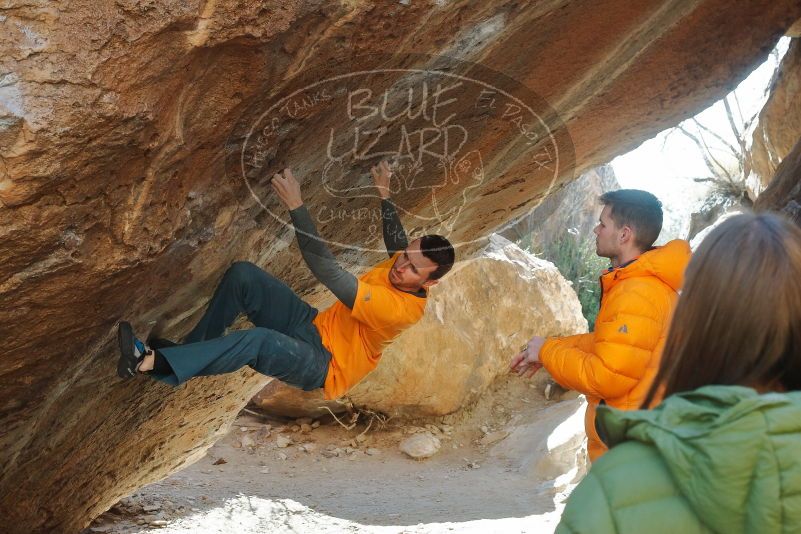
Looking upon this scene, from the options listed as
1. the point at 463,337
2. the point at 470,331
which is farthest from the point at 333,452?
the point at 470,331

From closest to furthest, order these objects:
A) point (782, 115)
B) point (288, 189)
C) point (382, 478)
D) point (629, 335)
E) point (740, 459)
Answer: point (740, 459) → point (629, 335) → point (288, 189) → point (782, 115) → point (382, 478)

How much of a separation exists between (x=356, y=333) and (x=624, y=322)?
147 cm

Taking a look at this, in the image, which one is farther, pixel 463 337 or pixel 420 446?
pixel 463 337

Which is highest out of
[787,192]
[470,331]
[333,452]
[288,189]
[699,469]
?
[288,189]

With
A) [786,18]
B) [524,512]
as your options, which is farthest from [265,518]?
[786,18]

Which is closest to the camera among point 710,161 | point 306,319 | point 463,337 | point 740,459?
point 740,459

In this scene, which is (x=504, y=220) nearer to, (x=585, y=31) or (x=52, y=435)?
(x=585, y=31)

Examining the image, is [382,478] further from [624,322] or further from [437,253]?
[624,322]

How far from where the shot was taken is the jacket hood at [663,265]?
3.07 m

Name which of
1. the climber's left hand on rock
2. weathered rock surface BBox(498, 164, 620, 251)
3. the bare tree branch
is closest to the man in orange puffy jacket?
the climber's left hand on rock

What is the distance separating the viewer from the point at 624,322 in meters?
2.98

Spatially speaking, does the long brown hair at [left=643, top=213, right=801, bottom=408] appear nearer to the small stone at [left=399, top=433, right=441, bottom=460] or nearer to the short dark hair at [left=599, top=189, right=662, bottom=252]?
the short dark hair at [left=599, top=189, right=662, bottom=252]

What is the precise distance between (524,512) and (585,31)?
4.37m

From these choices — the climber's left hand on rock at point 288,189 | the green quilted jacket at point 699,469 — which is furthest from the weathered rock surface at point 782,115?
the green quilted jacket at point 699,469
